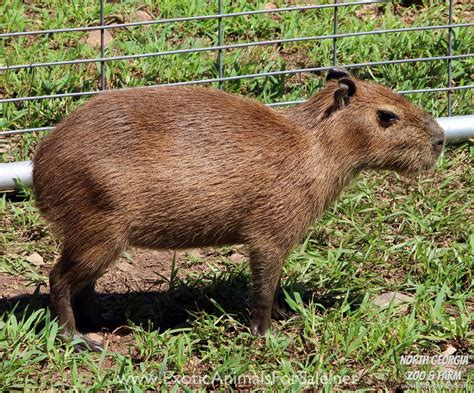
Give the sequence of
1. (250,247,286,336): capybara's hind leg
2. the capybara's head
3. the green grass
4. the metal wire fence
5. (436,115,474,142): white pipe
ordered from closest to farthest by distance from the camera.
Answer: the green grass, (250,247,286,336): capybara's hind leg, the capybara's head, the metal wire fence, (436,115,474,142): white pipe

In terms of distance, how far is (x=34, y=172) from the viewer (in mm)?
5480

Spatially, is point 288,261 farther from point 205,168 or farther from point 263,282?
point 205,168

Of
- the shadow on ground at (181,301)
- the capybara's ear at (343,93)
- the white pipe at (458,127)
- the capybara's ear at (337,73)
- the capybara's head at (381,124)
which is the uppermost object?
the capybara's ear at (337,73)

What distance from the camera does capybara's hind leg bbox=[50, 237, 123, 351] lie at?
5.38 meters

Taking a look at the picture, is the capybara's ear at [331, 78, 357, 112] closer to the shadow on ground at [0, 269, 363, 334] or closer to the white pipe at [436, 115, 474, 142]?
the shadow on ground at [0, 269, 363, 334]

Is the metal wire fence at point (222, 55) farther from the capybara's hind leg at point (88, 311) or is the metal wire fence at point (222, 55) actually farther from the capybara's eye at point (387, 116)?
the capybara's hind leg at point (88, 311)

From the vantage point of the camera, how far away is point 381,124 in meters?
5.77

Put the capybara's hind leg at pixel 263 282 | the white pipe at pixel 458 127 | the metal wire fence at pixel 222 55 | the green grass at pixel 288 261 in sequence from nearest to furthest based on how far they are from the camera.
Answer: the green grass at pixel 288 261 < the capybara's hind leg at pixel 263 282 < the metal wire fence at pixel 222 55 < the white pipe at pixel 458 127

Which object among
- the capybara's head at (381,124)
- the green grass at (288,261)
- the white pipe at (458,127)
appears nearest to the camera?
the green grass at (288,261)

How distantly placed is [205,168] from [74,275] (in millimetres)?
812

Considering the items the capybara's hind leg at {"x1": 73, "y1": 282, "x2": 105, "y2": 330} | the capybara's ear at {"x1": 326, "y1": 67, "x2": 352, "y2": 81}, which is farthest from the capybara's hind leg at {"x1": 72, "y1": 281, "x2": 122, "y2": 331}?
the capybara's ear at {"x1": 326, "y1": 67, "x2": 352, "y2": 81}

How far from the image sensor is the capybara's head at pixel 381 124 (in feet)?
18.8

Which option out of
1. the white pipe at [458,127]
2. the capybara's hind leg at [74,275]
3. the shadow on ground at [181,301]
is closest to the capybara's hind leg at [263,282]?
the shadow on ground at [181,301]

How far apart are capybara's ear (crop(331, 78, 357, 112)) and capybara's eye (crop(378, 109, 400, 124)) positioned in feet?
0.59
